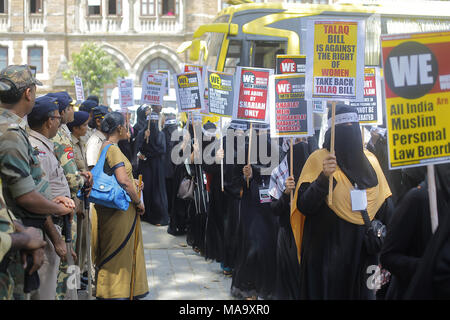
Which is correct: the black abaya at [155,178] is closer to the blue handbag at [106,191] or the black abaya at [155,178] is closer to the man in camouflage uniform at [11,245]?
the blue handbag at [106,191]

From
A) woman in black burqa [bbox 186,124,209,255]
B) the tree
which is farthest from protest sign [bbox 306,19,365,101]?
the tree

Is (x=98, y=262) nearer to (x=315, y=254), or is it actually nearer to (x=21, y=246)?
(x=315, y=254)

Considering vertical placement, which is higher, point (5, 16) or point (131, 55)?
point (5, 16)

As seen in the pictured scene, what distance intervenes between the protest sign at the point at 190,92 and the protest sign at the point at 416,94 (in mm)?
5678

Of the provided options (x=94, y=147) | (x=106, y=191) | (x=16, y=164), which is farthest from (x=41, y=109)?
(x=94, y=147)

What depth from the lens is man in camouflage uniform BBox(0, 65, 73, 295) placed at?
133 inches

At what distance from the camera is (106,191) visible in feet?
17.7

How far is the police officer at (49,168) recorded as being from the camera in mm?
4148

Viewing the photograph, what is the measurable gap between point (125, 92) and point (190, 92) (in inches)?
143

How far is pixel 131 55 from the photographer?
3903cm

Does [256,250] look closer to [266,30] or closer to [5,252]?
[5,252]

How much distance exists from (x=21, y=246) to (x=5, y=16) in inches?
1612

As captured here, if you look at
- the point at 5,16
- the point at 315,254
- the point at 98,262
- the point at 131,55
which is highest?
the point at 5,16
